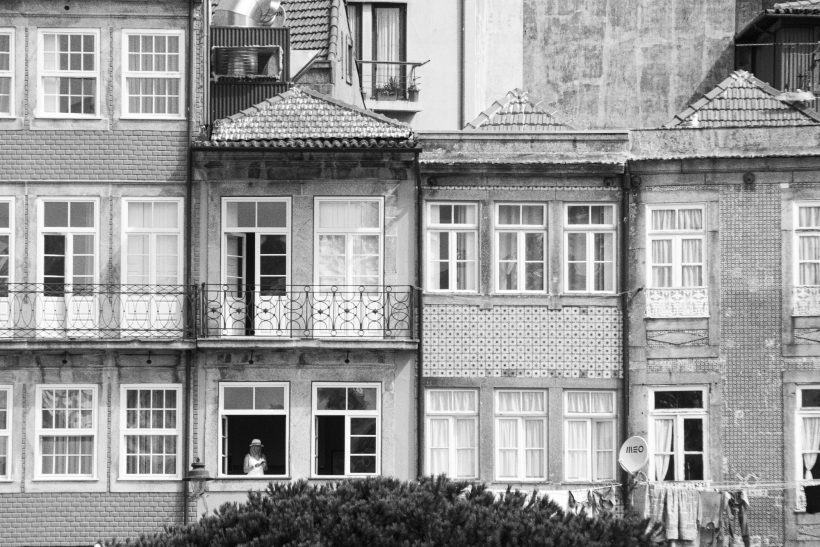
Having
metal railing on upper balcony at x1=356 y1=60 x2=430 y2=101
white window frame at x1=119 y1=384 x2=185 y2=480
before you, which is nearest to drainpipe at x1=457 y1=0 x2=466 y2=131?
metal railing on upper balcony at x1=356 y1=60 x2=430 y2=101

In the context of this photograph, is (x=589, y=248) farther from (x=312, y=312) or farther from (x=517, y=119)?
(x=312, y=312)

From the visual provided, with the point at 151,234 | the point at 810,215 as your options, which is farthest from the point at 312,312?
the point at 810,215

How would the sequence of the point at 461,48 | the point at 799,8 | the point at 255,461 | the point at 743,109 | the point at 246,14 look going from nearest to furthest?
1. the point at 255,461
2. the point at 743,109
3. the point at 246,14
4. the point at 799,8
5. the point at 461,48

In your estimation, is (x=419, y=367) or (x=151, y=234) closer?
(x=419, y=367)

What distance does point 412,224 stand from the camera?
1598 inches

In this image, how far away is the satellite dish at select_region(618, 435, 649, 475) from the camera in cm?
3919

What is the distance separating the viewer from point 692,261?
40.2 meters

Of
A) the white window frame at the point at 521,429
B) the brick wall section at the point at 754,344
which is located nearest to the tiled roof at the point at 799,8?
the brick wall section at the point at 754,344

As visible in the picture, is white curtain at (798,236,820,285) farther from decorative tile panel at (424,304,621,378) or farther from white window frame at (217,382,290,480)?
white window frame at (217,382,290,480)

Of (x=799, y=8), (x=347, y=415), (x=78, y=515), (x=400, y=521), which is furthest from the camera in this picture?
(x=799, y=8)

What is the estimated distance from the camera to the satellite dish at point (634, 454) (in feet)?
129

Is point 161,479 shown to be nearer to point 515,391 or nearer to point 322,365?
point 322,365

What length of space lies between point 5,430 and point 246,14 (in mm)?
9048

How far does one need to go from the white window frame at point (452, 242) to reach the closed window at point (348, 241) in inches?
32.1
